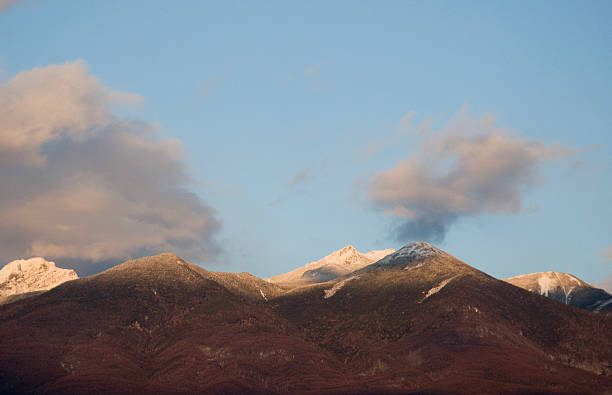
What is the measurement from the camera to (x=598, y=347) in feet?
649

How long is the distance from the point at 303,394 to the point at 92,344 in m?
69.8

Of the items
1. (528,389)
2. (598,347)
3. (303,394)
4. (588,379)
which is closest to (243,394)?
(303,394)

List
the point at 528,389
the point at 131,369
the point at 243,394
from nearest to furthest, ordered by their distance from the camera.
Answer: the point at 528,389, the point at 243,394, the point at 131,369

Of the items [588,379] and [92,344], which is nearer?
[588,379]

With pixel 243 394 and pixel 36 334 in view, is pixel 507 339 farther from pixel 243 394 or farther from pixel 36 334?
pixel 36 334

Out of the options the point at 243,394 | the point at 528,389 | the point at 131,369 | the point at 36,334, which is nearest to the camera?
the point at 528,389

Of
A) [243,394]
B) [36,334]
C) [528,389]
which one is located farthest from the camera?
[36,334]

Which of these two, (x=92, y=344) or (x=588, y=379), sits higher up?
(x=92, y=344)

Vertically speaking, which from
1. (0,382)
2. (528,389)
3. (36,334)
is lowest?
(528,389)

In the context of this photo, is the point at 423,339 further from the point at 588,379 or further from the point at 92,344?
the point at 92,344

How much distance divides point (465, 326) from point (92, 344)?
115 metres

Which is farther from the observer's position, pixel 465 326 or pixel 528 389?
pixel 465 326

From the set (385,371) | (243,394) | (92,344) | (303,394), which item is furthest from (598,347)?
(92,344)

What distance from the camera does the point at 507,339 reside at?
7544 inches
